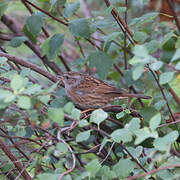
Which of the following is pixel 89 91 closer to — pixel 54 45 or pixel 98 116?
pixel 54 45

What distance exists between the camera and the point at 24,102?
1.74 m

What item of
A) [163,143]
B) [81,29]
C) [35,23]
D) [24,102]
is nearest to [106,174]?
[163,143]

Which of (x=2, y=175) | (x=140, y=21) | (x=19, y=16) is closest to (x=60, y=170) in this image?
(x=2, y=175)

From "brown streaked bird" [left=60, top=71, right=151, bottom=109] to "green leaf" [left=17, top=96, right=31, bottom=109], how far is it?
189 cm

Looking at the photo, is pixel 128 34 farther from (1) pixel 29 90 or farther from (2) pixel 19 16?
(2) pixel 19 16

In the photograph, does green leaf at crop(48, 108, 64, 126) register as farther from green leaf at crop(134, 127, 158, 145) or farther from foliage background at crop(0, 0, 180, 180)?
green leaf at crop(134, 127, 158, 145)

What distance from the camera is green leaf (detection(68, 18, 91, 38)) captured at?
9.57ft

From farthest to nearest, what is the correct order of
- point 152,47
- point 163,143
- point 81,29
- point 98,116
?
point 81,29
point 152,47
point 98,116
point 163,143

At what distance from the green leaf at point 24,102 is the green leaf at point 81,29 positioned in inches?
49.5

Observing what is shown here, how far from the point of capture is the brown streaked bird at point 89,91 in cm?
382

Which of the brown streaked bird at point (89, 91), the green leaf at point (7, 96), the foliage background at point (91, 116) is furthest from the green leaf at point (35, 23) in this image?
the green leaf at point (7, 96)

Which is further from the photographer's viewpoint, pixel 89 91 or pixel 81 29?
pixel 89 91

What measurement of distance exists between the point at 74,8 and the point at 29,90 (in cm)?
142

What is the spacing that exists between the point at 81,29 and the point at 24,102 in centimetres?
131
